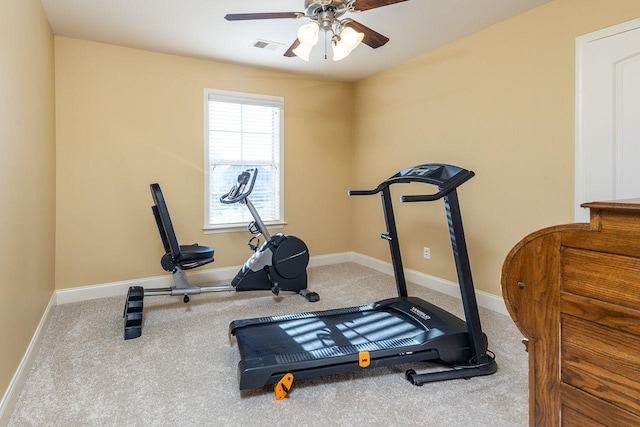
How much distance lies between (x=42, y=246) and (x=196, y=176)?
1547 millimetres

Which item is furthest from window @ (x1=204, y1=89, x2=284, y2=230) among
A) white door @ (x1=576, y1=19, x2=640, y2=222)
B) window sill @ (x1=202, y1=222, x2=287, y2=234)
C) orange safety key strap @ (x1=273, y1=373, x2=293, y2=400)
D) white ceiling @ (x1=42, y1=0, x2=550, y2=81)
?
white door @ (x1=576, y1=19, x2=640, y2=222)

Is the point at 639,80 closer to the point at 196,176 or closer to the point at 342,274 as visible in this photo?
the point at 342,274

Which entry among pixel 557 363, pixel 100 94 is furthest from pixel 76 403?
pixel 100 94

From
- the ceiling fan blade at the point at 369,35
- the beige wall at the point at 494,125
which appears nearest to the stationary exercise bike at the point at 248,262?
the beige wall at the point at 494,125

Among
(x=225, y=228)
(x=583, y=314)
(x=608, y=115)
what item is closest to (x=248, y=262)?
(x=225, y=228)

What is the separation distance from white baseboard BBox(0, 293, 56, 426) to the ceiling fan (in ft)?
7.45

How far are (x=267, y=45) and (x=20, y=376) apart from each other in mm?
3117

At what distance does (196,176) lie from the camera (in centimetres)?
383

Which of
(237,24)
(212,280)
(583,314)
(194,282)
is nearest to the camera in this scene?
(583,314)

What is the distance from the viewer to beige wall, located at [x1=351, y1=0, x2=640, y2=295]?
2.54 meters

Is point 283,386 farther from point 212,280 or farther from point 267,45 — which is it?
point 267,45

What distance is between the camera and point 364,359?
1.90m

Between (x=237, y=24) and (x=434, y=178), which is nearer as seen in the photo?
(x=434, y=178)

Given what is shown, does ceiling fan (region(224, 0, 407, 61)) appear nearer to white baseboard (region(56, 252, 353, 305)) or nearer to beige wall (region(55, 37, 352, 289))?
beige wall (region(55, 37, 352, 289))
